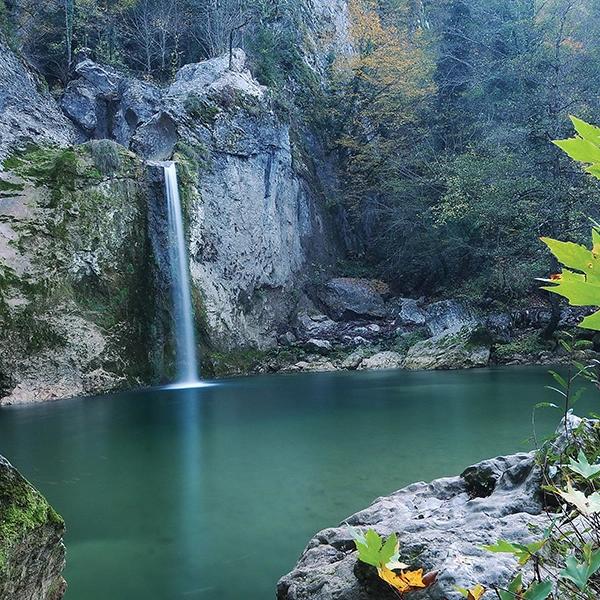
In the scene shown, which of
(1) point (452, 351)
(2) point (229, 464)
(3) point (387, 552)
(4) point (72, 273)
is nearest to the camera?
(3) point (387, 552)

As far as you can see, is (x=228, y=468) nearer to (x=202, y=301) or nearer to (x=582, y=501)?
(x=582, y=501)

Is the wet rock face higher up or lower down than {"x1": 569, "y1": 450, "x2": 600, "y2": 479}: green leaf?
higher up

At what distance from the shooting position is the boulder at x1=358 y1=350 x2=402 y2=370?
1363cm

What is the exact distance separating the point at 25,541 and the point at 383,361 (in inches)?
489

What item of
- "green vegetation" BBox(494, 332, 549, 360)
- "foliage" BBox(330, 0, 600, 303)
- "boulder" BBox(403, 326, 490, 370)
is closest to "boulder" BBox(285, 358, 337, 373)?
"boulder" BBox(403, 326, 490, 370)

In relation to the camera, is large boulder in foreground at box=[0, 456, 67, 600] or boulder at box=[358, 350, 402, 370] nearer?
large boulder in foreground at box=[0, 456, 67, 600]

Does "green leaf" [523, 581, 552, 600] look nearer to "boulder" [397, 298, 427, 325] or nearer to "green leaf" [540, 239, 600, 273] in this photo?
"green leaf" [540, 239, 600, 273]

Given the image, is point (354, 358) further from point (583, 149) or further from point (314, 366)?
point (583, 149)

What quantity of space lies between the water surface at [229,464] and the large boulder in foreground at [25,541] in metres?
0.72

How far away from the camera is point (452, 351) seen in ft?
42.2

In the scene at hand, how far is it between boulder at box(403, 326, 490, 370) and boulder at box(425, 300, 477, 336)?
0.50 meters

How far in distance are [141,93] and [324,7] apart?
9.60 metres

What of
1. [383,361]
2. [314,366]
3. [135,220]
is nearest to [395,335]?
[383,361]

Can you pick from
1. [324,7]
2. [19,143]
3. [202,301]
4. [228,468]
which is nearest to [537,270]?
[202,301]
